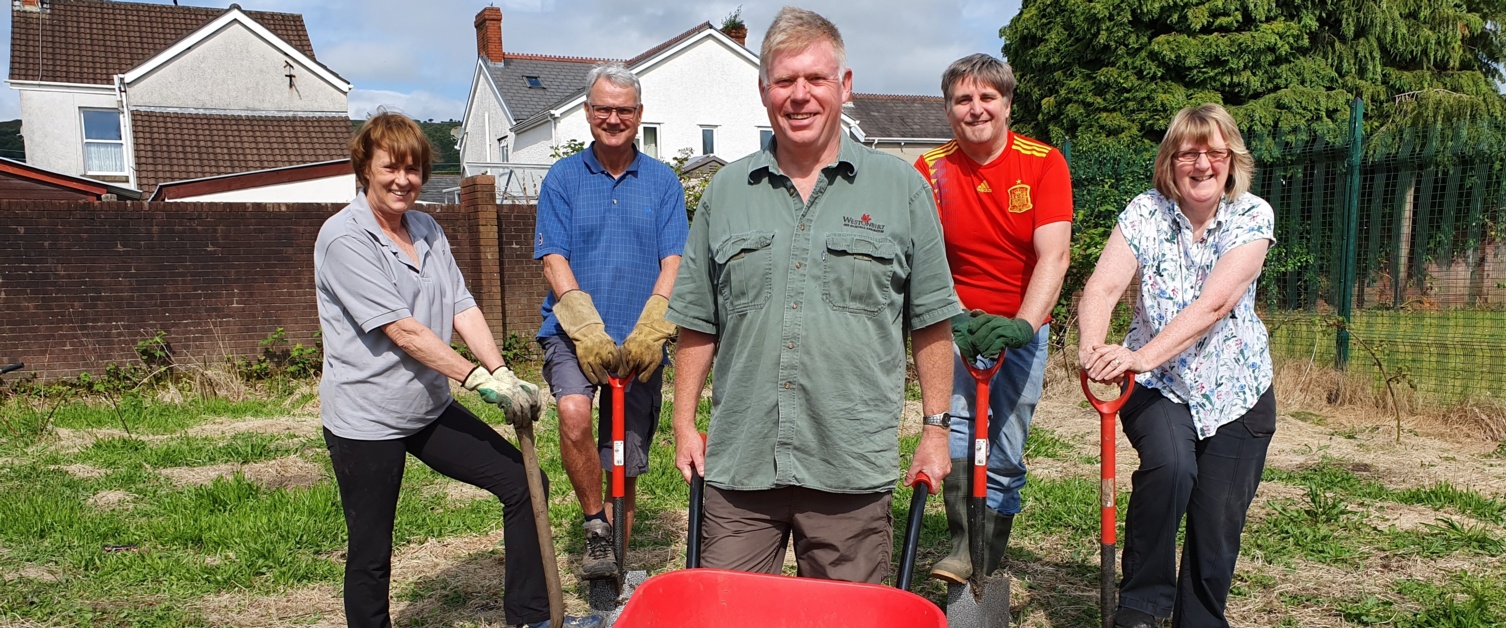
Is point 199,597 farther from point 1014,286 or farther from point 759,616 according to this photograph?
point 1014,286

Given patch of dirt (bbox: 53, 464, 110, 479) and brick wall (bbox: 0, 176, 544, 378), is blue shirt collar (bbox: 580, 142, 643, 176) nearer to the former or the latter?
patch of dirt (bbox: 53, 464, 110, 479)

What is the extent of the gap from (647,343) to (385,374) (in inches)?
32.6

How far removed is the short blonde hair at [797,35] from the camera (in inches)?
88.9

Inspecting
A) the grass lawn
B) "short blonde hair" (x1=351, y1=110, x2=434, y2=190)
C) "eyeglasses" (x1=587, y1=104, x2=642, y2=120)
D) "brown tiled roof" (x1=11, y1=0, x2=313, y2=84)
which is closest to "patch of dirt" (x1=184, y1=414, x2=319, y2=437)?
the grass lawn

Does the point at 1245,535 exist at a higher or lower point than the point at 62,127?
lower

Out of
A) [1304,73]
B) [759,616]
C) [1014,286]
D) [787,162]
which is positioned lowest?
[759,616]

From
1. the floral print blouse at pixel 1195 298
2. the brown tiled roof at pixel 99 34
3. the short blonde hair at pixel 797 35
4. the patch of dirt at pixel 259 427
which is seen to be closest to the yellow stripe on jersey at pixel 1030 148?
the floral print blouse at pixel 1195 298

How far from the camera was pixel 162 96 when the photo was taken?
23828 mm

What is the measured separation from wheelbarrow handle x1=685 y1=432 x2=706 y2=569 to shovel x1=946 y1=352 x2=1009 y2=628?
0.76 meters

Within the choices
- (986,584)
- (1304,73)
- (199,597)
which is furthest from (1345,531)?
(1304,73)

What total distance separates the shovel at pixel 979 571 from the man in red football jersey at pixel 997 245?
→ 7 cm

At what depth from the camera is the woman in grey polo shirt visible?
2873 millimetres

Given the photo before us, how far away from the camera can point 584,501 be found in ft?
12.3

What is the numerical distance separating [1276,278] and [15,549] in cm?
825
